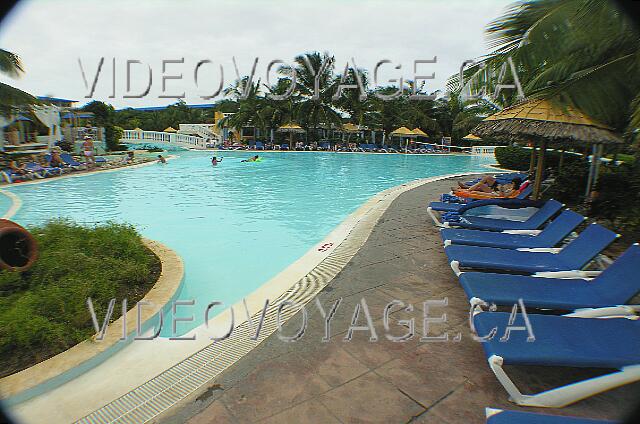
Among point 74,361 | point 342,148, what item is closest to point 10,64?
point 74,361

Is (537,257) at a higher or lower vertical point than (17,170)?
higher

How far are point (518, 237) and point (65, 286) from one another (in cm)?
572

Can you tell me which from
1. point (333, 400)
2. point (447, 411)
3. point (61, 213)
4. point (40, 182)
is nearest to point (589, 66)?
point (447, 411)

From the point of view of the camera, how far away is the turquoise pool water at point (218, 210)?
639 cm

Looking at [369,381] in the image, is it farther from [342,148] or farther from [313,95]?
[342,148]

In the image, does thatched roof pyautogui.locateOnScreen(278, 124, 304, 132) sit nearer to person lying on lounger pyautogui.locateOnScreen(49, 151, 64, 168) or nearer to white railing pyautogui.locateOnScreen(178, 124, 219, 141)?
white railing pyautogui.locateOnScreen(178, 124, 219, 141)

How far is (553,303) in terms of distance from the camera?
10.5 ft

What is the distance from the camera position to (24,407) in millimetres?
2484

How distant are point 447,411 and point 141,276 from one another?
11.8ft

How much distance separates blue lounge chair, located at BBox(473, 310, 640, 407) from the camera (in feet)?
7.63

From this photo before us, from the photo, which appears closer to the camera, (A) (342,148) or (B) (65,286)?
(B) (65,286)

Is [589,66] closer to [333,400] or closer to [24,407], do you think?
[333,400]

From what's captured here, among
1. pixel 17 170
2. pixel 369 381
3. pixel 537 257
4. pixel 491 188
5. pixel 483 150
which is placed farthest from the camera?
pixel 483 150

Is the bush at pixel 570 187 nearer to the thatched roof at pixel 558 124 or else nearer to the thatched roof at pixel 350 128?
the thatched roof at pixel 558 124
